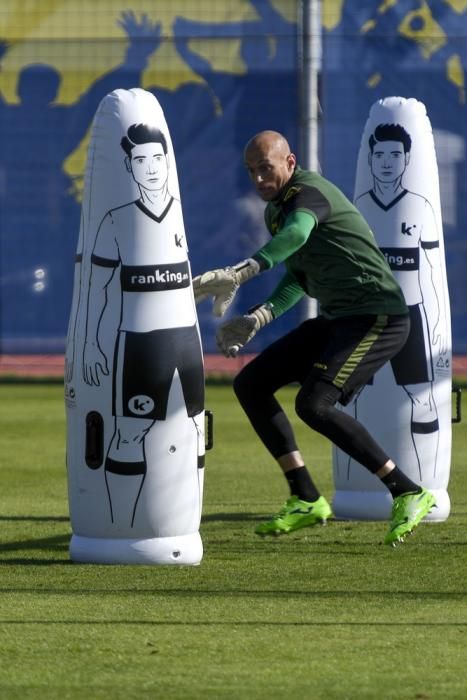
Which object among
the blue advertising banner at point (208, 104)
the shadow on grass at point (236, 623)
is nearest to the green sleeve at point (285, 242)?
the shadow on grass at point (236, 623)

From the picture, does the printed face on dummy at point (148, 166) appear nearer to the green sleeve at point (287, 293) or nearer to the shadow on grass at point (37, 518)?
the green sleeve at point (287, 293)

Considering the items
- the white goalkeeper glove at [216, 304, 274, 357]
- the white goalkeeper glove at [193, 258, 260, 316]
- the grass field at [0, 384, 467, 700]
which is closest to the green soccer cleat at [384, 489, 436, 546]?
the grass field at [0, 384, 467, 700]

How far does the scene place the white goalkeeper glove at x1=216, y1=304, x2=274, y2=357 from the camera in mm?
7020

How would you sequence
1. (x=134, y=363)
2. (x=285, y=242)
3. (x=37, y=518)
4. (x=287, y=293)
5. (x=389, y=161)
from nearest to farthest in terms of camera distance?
1. (x=285, y=242)
2. (x=134, y=363)
3. (x=287, y=293)
4. (x=389, y=161)
5. (x=37, y=518)

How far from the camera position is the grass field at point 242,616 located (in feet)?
15.5

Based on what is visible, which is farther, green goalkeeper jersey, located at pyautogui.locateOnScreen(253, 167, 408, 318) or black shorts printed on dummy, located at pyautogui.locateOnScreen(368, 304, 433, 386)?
black shorts printed on dummy, located at pyautogui.locateOnScreen(368, 304, 433, 386)

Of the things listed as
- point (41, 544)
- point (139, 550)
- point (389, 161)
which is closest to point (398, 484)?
point (139, 550)

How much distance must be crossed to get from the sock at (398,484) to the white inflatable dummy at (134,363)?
86 cm

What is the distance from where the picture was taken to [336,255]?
705 centimetres

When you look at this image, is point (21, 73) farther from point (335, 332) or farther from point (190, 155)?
point (335, 332)

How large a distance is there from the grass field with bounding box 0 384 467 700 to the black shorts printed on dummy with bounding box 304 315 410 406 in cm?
83

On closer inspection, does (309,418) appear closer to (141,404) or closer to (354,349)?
(354,349)

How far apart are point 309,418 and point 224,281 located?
2.45 ft

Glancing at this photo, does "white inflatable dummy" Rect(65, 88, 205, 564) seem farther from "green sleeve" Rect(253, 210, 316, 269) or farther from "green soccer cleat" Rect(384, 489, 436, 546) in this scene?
"green soccer cleat" Rect(384, 489, 436, 546)
